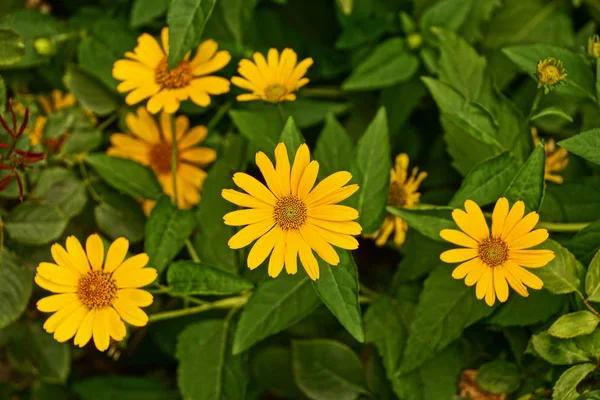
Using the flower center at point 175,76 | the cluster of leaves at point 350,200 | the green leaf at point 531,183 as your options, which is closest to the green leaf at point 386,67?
the cluster of leaves at point 350,200

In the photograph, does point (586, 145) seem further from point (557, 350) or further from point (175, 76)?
point (175, 76)

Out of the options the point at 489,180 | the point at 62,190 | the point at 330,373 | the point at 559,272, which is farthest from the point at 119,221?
the point at 559,272

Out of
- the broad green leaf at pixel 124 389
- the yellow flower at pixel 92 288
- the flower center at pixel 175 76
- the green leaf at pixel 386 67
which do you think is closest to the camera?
the yellow flower at pixel 92 288

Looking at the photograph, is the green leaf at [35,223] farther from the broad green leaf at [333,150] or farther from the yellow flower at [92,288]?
the broad green leaf at [333,150]

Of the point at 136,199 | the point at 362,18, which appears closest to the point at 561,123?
the point at 362,18

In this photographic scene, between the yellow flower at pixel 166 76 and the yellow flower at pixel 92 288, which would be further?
the yellow flower at pixel 166 76

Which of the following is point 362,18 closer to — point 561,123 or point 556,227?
point 561,123
